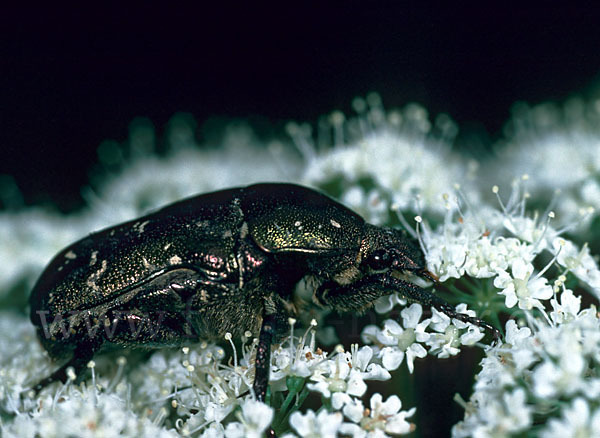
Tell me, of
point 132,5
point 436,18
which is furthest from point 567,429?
point 132,5

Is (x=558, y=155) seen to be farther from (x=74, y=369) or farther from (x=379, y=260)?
(x=74, y=369)

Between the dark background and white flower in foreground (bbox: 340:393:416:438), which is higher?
the dark background

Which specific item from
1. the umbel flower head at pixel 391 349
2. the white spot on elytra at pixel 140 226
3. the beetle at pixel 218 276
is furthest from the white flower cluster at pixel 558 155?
the white spot on elytra at pixel 140 226

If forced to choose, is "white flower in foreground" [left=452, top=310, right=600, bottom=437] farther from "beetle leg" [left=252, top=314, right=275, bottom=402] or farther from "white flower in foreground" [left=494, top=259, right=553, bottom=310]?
"beetle leg" [left=252, top=314, right=275, bottom=402]

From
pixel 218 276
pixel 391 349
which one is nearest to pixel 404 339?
pixel 391 349

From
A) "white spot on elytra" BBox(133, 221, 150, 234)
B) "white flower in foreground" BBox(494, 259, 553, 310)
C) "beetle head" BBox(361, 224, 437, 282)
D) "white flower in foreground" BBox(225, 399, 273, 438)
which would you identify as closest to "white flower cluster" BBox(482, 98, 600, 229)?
"white flower in foreground" BBox(494, 259, 553, 310)

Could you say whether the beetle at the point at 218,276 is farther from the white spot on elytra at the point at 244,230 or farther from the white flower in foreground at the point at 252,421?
the white flower in foreground at the point at 252,421
